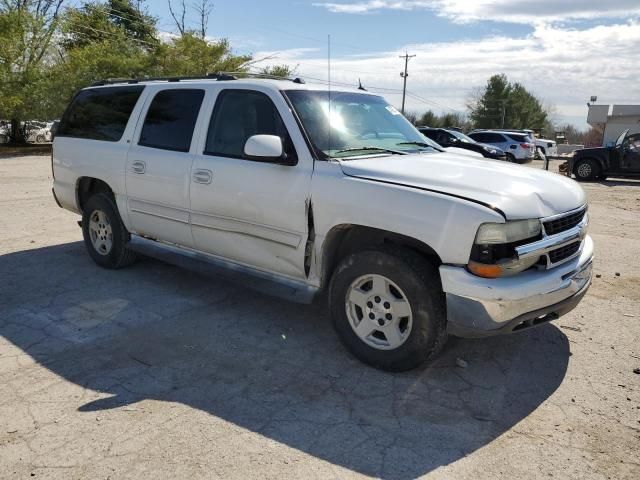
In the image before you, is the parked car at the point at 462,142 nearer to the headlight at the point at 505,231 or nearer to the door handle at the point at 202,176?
the door handle at the point at 202,176

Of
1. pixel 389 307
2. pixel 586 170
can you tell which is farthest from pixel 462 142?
pixel 389 307

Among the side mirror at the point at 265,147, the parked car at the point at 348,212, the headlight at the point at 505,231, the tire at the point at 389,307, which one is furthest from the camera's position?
the side mirror at the point at 265,147

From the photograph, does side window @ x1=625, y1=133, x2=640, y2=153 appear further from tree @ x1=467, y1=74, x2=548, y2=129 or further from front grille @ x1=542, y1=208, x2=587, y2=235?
tree @ x1=467, y1=74, x2=548, y2=129

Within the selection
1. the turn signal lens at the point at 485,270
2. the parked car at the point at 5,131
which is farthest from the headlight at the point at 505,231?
the parked car at the point at 5,131

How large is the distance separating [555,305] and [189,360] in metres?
2.55

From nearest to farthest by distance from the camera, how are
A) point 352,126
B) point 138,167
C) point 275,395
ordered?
point 275,395
point 352,126
point 138,167

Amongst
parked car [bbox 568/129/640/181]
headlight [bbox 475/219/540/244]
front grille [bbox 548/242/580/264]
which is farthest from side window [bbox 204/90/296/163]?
parked car [bbox 568/129/640/181]

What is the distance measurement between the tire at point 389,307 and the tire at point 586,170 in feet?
52.6

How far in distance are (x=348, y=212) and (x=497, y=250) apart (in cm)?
100

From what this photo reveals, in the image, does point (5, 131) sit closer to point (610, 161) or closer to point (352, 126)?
point (610, 161)

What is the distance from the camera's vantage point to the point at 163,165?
16.1 ft

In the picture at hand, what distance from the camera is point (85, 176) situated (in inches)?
233

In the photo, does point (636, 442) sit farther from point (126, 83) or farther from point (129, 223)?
point (126, 83)

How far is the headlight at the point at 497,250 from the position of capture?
3.20 meters
